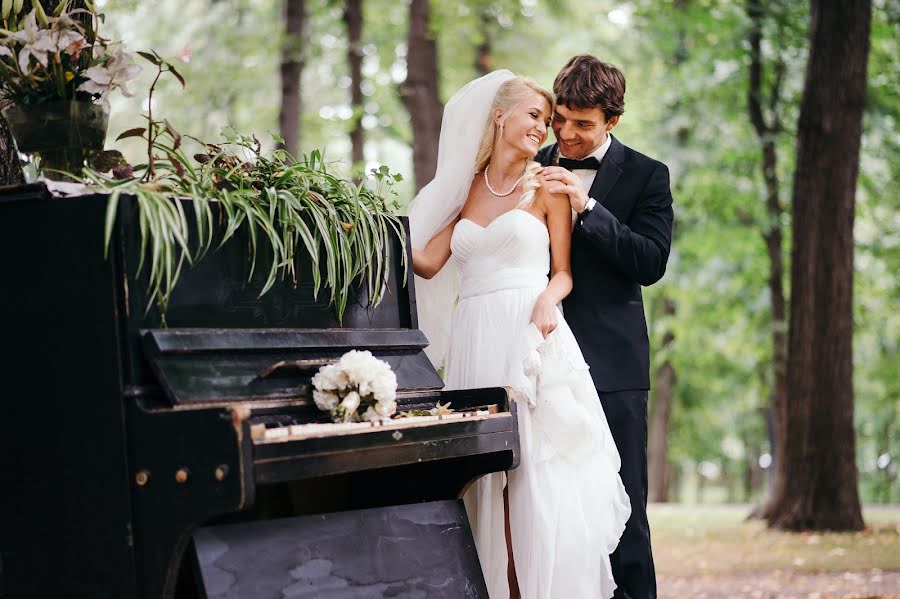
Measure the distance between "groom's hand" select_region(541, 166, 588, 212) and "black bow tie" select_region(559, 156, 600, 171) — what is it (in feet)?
0.96

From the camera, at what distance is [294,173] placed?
3.60 m

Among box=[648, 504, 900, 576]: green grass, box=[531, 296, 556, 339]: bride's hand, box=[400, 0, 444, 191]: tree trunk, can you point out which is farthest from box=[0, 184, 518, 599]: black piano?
box=[400, 0, 444, 191]: tree trunk

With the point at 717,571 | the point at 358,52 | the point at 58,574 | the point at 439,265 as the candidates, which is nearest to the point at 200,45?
the point at 358,52

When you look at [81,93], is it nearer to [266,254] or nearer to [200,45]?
[266,254]

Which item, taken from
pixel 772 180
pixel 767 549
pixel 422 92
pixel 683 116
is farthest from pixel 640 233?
pixel 683 116

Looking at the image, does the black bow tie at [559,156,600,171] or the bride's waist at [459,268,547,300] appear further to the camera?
the black bow tie at [559,156,600,171]

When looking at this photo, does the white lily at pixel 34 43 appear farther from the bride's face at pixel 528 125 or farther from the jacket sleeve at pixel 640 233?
the jacket sleeve at pixel 640 233

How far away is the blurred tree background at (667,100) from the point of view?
12820mm

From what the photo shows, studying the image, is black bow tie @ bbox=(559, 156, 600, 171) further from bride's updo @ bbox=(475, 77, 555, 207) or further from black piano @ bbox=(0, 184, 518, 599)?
black piano @ bbox=(0, 184, 518, 599)

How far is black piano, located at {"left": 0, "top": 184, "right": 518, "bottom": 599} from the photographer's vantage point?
280cm

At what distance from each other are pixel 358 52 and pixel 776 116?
5513 millimetres

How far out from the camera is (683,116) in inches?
578

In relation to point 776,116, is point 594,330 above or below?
below

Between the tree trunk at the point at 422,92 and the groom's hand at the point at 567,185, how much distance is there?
5.78 meters
